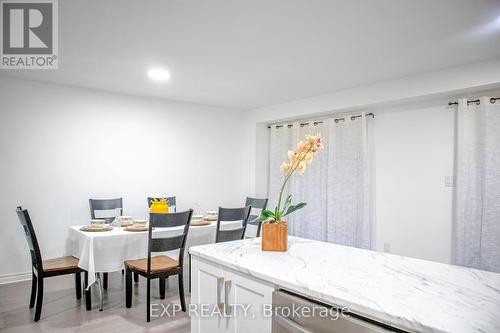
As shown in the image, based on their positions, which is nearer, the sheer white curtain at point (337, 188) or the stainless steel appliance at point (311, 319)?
the stainless steel appliance at point (311, 319)

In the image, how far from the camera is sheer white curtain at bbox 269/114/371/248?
4496mm

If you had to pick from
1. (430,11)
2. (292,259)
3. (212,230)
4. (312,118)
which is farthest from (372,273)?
(312,118)

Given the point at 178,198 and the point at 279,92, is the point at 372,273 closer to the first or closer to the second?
the point at 279,92

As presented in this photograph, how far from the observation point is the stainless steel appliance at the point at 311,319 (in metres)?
1.00

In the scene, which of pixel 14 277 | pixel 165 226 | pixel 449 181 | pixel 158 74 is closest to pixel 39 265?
pixel 165 226

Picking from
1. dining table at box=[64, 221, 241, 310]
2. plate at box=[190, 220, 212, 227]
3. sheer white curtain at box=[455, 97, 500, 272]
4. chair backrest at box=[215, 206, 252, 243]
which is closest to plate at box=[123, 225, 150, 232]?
dining table at box=[64, 221, 241, 310]

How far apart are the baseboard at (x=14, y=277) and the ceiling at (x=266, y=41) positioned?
7.71 ft

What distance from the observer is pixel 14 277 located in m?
3.89

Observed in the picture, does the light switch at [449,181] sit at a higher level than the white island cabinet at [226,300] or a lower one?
higher

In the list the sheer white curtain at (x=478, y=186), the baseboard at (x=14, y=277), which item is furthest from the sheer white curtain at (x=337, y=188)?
the baseboard at (x=14, y=277)

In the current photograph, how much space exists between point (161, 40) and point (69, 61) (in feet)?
4.02

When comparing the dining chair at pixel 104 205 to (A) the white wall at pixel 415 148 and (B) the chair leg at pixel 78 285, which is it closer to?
(B) the chair leg at pixel 78 285

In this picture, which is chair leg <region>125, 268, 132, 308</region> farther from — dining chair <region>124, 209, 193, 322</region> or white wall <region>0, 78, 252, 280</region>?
white wall <region>0, 78, 252, 280</region>

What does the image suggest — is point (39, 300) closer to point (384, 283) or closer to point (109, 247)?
point (109, 247)
